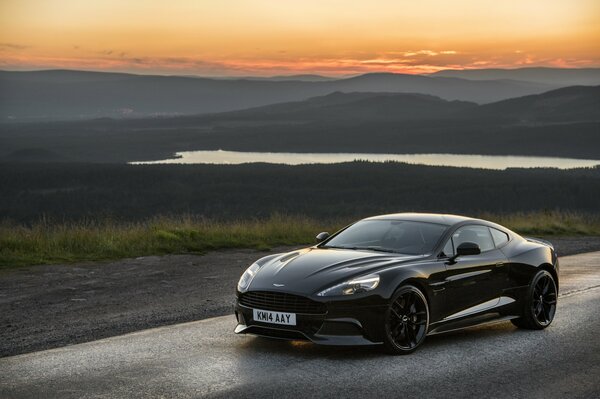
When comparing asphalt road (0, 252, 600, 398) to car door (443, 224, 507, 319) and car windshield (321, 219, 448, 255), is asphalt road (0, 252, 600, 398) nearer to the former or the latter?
car door (443, 224, 507, 319)

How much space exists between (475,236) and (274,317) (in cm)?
287

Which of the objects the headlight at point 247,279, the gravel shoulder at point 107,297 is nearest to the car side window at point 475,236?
the headlight at point 247,279

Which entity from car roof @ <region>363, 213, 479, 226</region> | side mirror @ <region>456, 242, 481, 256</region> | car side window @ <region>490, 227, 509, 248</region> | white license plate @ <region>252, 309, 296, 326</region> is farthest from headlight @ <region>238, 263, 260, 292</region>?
car side window @ <region>490, 227, 509, 248</region>

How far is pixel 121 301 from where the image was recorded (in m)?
13.8

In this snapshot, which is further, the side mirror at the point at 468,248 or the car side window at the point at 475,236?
the car side window at the point at 475,236

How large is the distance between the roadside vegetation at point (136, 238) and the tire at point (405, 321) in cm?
1049

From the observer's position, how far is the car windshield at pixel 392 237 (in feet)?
33.4

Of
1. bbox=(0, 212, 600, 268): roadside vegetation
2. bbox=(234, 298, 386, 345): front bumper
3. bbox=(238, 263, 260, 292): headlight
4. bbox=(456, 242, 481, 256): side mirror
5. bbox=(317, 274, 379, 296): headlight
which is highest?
bbox=(456, 242, 481, 256): side mirror

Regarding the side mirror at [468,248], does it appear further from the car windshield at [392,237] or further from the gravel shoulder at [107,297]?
the gravel shoulder at [107,297]

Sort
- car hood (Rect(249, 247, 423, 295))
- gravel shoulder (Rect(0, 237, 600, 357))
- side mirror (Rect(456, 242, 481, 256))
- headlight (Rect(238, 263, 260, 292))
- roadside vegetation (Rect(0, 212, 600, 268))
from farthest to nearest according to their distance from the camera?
roadside vegetation (Rect(0, 212, 600, 268)) → gravel shoulder (Rect(0, 237, 600, 357)) → side mirror (Rect(456, 242, 481, 256)) → headlight (Rect(238, 263, 260, 292)) → car hood (Rect(249, 247, 423, 295))

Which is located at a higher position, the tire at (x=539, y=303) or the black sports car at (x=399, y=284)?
the black sports car at (x=399, y=284)

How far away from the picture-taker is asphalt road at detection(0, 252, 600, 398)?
312 inches

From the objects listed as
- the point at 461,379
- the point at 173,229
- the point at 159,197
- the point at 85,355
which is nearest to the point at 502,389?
the point at 461,379

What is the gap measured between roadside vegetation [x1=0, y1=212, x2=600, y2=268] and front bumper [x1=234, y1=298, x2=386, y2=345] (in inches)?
402
